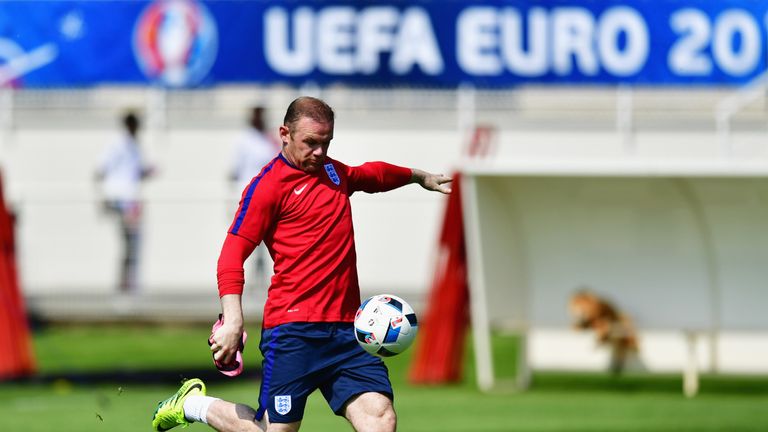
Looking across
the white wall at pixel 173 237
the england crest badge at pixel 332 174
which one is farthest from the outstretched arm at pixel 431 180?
the white wall at pixel 173 237

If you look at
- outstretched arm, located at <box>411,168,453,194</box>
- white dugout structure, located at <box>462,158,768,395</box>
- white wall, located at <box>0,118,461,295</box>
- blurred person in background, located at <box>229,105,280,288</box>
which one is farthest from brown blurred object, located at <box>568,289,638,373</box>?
outstretched arm, located at <box>411,168,453,194</box>

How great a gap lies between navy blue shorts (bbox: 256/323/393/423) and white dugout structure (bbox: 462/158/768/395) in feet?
24.4

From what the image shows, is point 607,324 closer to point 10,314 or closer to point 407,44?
point 10,314

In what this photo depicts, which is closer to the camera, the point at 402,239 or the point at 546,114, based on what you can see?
the point at 402,239

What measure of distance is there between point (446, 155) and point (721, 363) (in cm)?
736

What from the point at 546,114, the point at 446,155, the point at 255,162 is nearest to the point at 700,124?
the point at 546,114

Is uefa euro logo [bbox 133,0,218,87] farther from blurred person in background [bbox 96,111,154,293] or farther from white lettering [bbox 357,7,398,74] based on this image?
blurred person in background [bbox 96,111,154,293]

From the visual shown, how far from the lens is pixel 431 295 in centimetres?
1529

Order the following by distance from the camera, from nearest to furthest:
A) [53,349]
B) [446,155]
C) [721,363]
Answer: [721,363] → [53,349] → [446,155]

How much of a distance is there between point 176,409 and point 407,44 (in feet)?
47.3

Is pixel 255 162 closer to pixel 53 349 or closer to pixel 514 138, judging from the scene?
pixel 53 349

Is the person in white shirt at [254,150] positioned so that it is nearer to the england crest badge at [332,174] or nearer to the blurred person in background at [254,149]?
the blurred person in background at [254,149]

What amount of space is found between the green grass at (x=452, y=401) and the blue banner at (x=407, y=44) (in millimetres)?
5425

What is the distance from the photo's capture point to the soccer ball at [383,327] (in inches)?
299
